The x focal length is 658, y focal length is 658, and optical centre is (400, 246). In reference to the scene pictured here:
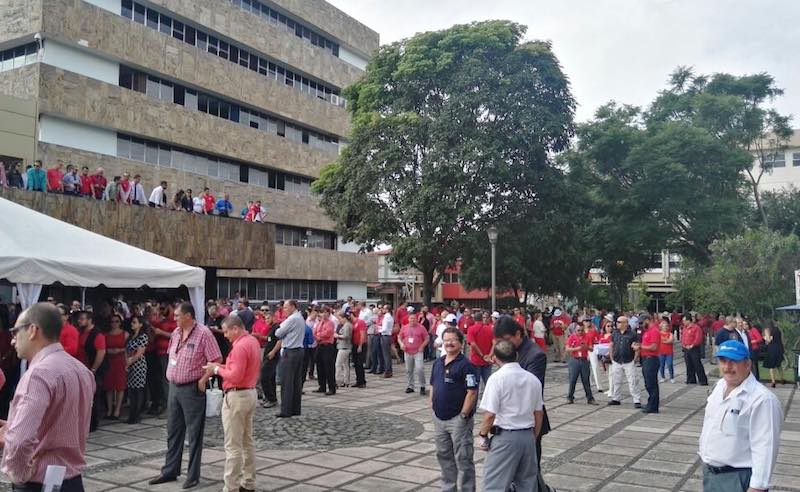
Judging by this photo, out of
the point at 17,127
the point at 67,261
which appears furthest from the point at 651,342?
the point at 17,127

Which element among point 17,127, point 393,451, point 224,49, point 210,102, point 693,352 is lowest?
point 393,451

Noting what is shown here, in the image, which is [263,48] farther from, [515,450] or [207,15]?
[515,450]

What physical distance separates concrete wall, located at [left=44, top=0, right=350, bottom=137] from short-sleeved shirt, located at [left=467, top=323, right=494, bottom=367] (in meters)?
20.6

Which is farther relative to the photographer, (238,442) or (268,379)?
(268,379)

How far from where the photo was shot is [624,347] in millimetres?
12547

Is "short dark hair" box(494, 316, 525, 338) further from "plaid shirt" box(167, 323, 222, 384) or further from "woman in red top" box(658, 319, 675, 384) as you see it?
"woman in red top" box(658, 319, 675, 384)

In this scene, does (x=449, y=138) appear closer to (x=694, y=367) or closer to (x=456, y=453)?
(x=694, y=367)

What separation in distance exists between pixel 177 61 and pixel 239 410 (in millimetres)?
26028

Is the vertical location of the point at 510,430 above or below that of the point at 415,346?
above

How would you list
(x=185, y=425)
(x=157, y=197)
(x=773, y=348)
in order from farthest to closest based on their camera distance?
(x=157, y=197) → (x=773, y=348) → (x=185, y=425)

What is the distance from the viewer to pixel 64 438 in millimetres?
3449

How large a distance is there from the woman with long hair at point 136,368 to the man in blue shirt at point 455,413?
6032mm

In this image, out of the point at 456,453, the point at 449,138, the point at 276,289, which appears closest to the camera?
the point at 456,453

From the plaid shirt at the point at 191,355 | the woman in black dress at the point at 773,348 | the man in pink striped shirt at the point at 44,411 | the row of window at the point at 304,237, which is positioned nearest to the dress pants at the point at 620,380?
the woman in black dress at the point at 773,348
